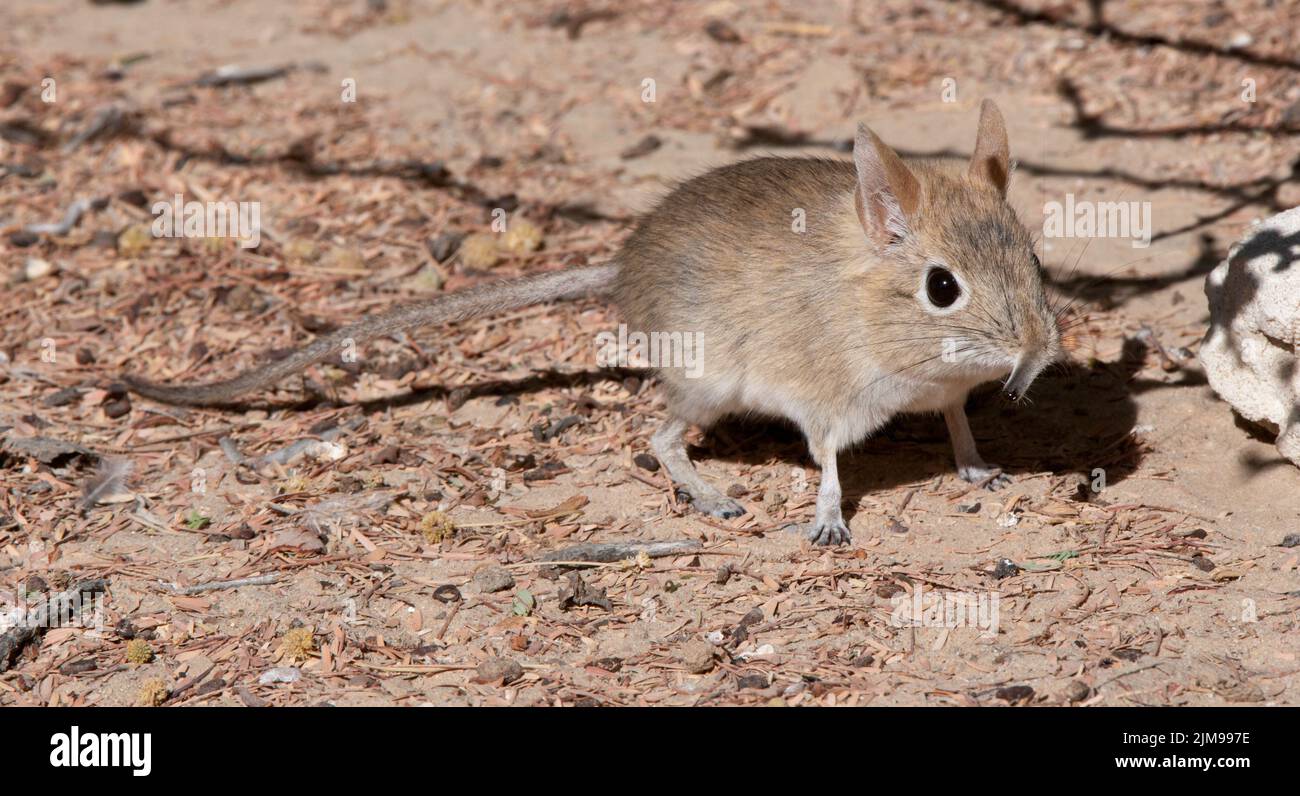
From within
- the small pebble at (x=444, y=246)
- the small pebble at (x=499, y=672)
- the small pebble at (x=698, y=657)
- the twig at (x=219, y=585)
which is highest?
the small pebble at (x=444, y=246)

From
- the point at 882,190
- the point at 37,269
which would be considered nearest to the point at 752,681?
the point at 882,190

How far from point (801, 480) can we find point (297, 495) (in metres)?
1.87

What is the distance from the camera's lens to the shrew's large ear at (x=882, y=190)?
423 centimetres

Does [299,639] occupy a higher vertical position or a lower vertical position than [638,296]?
lower

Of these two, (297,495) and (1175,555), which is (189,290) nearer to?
(297,495)

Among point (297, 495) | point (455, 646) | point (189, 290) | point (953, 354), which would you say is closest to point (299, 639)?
point (455, 646)

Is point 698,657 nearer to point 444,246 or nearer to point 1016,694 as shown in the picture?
point 1016,694

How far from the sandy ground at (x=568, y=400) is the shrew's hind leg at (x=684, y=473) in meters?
0.08

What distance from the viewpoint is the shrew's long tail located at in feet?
17.2

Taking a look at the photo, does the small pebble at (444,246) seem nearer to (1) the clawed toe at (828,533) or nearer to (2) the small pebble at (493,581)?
(2) the small pebble at (493,581)

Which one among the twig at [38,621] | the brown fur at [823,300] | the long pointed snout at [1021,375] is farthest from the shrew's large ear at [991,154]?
the twig at [38,621]

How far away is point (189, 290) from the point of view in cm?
612

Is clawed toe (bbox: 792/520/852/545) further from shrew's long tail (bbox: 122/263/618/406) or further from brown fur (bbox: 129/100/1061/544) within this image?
shrew's long tail (bbox: 122/263/618/406)

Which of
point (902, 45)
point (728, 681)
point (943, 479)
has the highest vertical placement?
point (902, 45)
